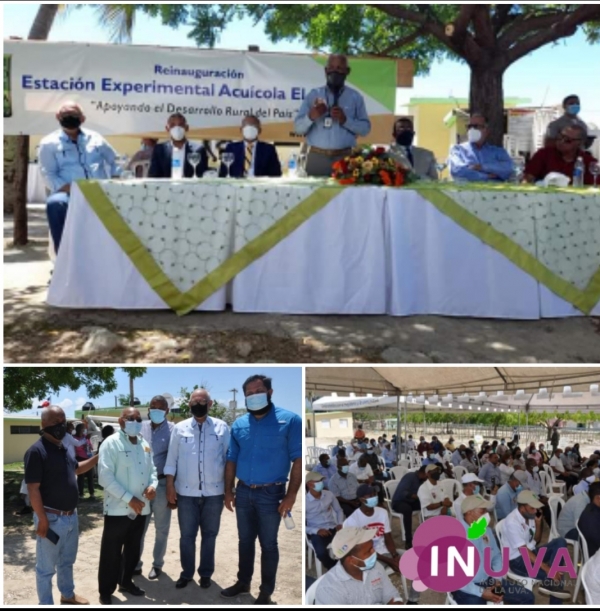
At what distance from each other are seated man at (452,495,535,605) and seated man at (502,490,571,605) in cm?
12

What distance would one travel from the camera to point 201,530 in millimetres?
3941

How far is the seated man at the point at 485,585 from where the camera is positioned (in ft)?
12.1

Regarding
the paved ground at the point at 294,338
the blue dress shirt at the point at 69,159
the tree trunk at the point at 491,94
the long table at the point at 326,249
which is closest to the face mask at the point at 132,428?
the paved ground at the point at 294,338

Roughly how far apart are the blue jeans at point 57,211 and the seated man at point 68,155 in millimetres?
20

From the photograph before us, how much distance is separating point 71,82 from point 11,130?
2.93 feet

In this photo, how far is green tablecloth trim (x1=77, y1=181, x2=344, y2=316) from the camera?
5.49 metres

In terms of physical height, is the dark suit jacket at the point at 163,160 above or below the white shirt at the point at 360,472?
above

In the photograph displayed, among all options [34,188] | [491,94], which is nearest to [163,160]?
[491,94]

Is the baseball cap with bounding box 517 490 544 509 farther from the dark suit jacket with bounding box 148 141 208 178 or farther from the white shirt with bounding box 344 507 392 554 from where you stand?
the dark suit jacket with bounding box 148 141 208 178

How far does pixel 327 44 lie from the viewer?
468 inches

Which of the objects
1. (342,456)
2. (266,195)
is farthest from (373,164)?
(342,456)

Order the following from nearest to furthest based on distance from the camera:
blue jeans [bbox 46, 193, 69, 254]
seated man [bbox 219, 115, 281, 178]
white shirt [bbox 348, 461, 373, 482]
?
1. white shirt [bbox 348, 461, 373, 482]
2. blue jeans [bbox 46, 193, 69, 254]
3. seated man [bbox 219, 115, 281, 178]

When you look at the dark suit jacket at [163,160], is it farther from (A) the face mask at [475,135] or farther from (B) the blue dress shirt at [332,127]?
(A) the face mask at [475,135]

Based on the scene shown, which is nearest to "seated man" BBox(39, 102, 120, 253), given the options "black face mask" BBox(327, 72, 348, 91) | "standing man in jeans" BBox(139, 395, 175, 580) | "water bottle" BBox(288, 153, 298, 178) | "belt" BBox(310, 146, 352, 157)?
"water bottle" BBox(288, 153, 298, 178)
